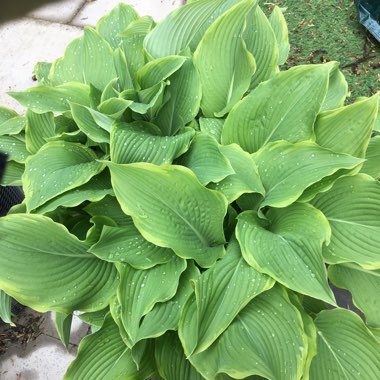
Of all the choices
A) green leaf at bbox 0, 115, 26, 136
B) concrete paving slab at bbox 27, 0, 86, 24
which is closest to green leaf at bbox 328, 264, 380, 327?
green leaf at bbox 0, 115, 26, 136

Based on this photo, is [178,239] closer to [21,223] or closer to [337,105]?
[21,223]

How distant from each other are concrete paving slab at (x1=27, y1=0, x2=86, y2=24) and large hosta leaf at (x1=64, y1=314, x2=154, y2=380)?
2.23m

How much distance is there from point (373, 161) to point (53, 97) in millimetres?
875

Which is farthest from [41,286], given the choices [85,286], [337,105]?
[337,105]

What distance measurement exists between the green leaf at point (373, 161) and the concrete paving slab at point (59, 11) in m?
2.20

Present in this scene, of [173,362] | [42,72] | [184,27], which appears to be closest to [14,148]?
[42,72]

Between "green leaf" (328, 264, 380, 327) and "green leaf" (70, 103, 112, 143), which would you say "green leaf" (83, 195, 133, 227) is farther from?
"green leaf" (328, 264, 380, 327)

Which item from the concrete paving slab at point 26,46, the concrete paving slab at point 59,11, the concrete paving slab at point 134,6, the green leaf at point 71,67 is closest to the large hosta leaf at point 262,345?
the green leaf at point 71,67

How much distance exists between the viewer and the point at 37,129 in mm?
1261

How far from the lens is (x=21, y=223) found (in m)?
0.99

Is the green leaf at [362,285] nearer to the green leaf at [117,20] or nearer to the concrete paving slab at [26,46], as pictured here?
the green leaf at [117,20]

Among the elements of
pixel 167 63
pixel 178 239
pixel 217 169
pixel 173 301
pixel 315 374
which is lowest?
pixel 315 374

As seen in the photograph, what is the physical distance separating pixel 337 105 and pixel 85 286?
2.66 feet

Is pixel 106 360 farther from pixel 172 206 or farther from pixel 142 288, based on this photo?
pixel 172 206
